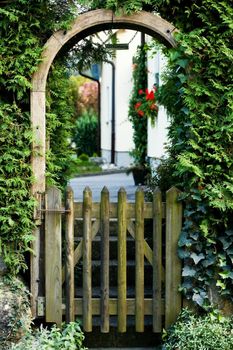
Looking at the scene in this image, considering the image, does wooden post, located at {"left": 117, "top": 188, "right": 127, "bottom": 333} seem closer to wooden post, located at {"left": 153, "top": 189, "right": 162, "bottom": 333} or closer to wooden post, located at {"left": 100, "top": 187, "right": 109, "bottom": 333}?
wooden post, located at {"left": 100, "top": 187, "right": 109, "bottom": 333}

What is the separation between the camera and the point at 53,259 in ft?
17.2

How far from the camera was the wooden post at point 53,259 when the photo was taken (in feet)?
17.1

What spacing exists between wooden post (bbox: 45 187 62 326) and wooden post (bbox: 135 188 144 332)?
2.16ft

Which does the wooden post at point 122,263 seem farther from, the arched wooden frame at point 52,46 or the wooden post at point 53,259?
the arched wooden frame at point 52,46

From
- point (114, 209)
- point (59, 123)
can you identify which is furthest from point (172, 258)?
point (59, 123)

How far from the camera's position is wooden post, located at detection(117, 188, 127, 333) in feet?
17.2

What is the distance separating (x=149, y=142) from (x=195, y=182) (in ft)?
23.8

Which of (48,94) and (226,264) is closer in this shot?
(226,264)

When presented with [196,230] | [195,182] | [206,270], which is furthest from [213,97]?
[206,270]

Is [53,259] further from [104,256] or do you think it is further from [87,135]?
[87,135]

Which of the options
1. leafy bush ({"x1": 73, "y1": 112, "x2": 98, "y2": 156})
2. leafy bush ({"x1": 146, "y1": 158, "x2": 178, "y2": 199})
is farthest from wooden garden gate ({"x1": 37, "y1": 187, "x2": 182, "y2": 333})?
leafy bush ({"x1": 73, "y1": 112, "x2": 98, "y2": 156})

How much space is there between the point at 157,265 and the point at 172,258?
0.15 m

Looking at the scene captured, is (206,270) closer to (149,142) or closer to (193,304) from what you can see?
(193,304)

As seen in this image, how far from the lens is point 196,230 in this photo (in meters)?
5.17
